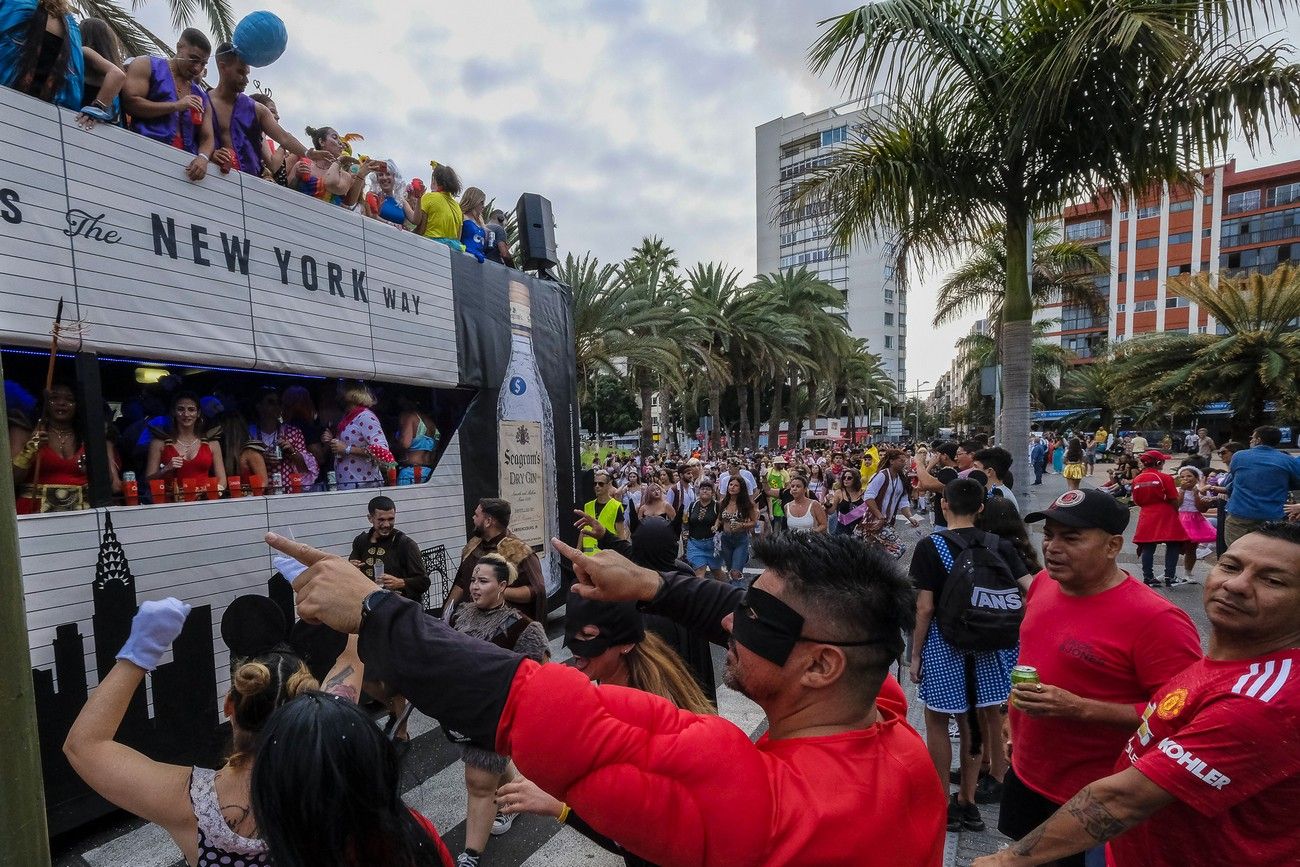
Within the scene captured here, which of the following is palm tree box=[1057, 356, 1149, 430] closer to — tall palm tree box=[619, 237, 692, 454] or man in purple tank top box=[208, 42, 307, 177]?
tall palm tree box=[619, 237, 692, 454]

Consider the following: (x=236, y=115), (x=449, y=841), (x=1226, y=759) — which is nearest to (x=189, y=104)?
(x=236, y=115)

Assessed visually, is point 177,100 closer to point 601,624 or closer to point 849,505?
point 601,624

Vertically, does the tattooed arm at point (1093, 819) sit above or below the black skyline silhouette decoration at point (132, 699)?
above

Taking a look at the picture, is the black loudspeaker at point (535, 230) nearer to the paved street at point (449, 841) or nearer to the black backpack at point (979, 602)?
the paved street at point (449, 841)

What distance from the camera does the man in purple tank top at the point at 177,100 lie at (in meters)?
4.22

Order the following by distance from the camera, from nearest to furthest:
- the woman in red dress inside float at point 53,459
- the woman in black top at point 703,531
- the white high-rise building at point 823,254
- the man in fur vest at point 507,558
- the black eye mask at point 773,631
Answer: the black eye mask at point 773,631 → the woman in red dress inside float at point 53,459 → the man in fur vest at point 507,558 → the woman in black top at point 703,531 → the white high-rise building at point 823,254

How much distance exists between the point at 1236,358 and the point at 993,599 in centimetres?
2333

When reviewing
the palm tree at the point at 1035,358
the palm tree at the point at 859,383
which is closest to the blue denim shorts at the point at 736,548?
the palm tree at the point at 859,383

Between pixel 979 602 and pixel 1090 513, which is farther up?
pixel 1090 513

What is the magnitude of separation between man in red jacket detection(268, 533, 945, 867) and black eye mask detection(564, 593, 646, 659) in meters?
1.13

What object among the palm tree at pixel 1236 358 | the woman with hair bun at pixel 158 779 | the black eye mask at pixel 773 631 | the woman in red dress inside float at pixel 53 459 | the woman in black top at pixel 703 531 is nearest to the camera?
the black eye mask at pixel 773 631

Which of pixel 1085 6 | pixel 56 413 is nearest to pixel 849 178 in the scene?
pixel 1085 6

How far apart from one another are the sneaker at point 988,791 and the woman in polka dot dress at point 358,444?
507 cm

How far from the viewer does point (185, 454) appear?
14.9 feet
